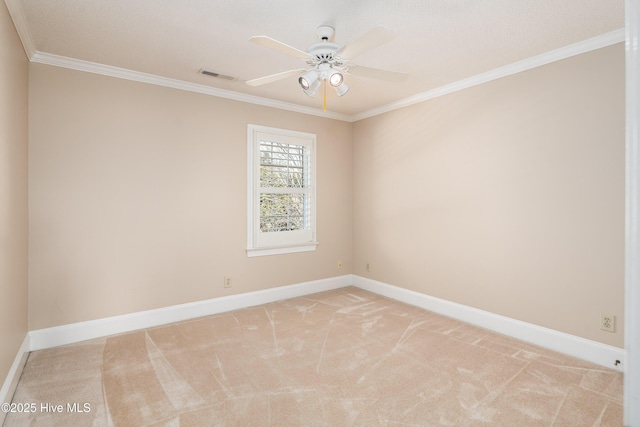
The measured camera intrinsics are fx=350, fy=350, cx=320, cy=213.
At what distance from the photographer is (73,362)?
2.74m

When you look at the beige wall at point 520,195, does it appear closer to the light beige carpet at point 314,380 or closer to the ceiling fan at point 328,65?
the light beige carpet at point 314,380

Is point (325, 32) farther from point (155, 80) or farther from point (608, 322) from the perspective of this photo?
point (608, 322)

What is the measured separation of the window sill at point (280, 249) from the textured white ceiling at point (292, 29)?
78.5 inches

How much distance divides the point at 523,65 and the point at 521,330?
94.3 inches

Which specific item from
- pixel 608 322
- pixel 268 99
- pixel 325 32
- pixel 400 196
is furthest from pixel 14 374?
pixel 608 322

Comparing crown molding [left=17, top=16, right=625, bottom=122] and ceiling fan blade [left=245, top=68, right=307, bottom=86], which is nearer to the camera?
ceiling fan blade [left=245, top=68, right=307, bottom=86]

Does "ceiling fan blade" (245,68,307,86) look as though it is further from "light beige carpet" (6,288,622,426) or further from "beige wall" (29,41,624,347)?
"light beige carpet" (6,288,622,426)

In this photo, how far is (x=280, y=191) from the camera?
4395mm

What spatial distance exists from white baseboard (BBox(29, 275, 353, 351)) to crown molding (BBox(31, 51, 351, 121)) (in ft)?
7.47

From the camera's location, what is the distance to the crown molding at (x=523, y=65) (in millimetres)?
2658

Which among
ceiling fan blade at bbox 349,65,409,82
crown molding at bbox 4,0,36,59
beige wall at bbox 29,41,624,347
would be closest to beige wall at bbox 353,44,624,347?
beige wall at bbox 29,41,624,347

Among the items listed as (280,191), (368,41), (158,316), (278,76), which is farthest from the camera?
(280,191)

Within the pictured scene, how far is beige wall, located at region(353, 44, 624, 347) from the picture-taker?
2.73 metres

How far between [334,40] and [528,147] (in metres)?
1.96
